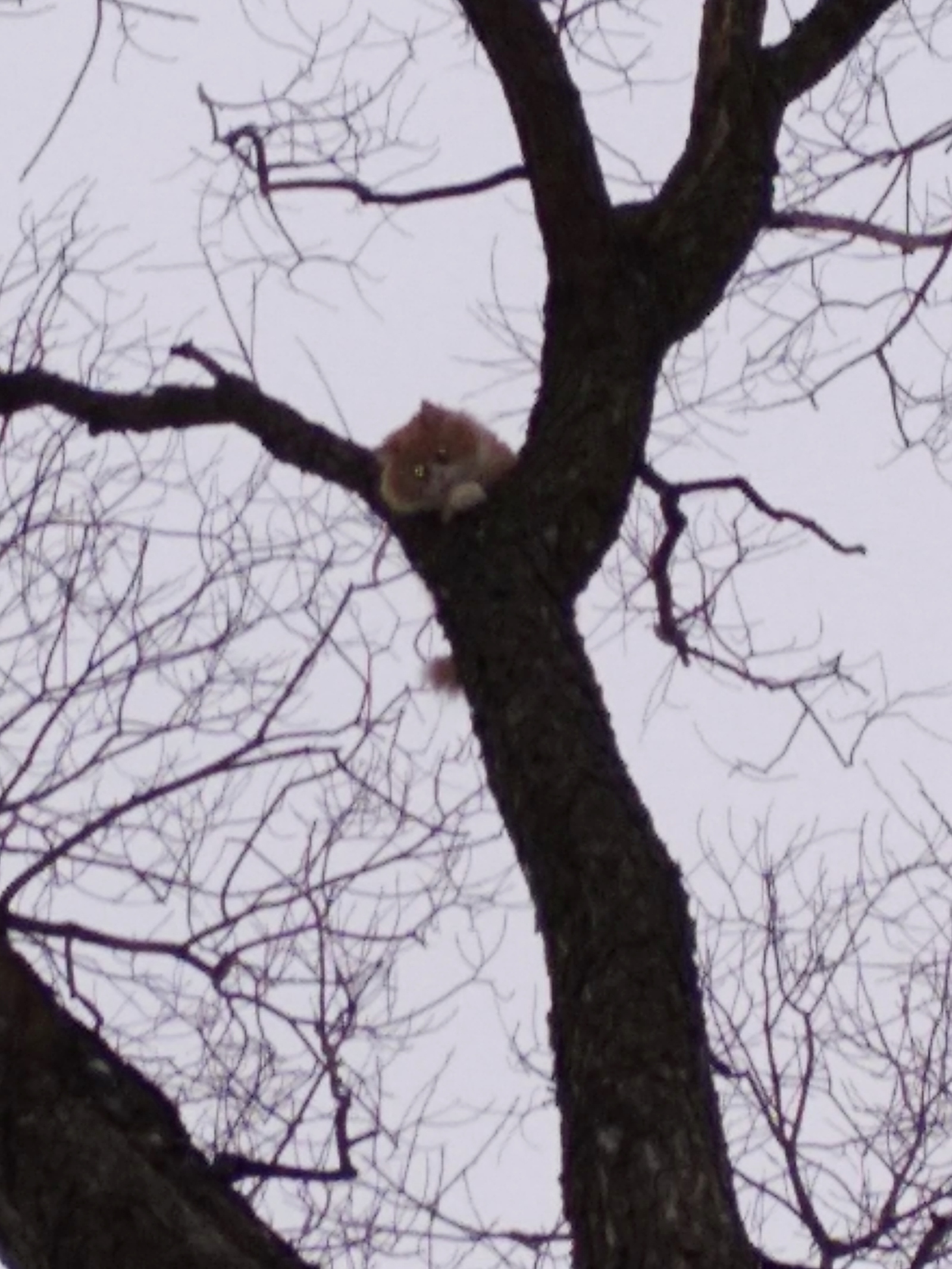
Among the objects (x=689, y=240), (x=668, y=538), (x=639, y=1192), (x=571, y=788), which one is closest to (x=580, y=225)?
(x=689, y=240)

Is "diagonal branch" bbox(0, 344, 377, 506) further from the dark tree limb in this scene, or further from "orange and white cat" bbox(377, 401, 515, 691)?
the dark tree limb

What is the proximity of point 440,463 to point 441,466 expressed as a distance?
56 mm

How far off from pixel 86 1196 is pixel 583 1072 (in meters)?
0.69

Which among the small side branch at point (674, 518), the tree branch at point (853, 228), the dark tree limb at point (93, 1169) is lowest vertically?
the dark tree limb at point (93, 1169)

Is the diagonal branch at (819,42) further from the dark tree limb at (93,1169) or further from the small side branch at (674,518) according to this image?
the dark tree limb at (93,1169)

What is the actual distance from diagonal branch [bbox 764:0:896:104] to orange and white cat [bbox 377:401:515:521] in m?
1.02

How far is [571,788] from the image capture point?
2943mm

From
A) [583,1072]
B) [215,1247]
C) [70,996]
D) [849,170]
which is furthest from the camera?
[849,170]

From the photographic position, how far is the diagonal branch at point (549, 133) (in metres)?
3.72

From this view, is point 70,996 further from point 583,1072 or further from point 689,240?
point 689,240

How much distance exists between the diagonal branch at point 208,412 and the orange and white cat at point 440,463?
4.0 inches

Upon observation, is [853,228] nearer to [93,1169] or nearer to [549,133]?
[549,133]

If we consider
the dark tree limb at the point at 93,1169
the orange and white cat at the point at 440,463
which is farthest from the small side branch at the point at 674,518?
the dark tree limb at the point at 93,1169

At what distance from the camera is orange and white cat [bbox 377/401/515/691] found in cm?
371
